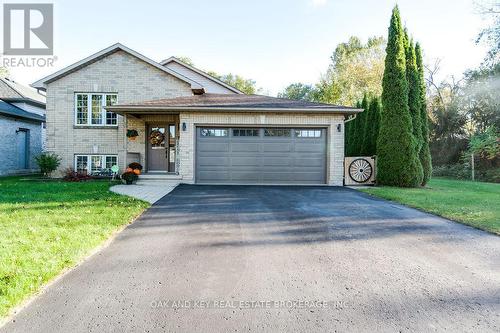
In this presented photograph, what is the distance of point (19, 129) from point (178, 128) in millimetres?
9723

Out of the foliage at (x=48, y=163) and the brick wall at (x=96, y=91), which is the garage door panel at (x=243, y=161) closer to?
the brick wall at (x=96, y=91)

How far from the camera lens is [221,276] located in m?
3.26

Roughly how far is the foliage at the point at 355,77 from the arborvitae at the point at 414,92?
1605 cm

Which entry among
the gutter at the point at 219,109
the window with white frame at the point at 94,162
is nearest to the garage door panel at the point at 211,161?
the gutter at the point at 219,109

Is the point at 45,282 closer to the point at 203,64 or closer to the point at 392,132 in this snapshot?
the point at 392,132

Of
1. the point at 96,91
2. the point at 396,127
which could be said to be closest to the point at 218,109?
the point at 96,91

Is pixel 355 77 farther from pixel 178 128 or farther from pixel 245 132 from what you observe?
pixel 178 128

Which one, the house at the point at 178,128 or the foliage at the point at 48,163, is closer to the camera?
the house at the point at 178,128

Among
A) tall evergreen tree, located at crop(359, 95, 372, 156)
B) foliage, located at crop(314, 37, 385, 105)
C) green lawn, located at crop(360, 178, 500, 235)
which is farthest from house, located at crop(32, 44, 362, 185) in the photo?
foliage, located at crop(314, 37, 385, 105)

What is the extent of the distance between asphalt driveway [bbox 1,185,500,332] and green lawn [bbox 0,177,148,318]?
223mm

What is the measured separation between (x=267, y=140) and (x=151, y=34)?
10.2 meters

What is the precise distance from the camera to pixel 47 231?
463cm

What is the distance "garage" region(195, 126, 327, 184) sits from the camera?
12.2 m

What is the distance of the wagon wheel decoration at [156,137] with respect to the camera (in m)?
13.9
